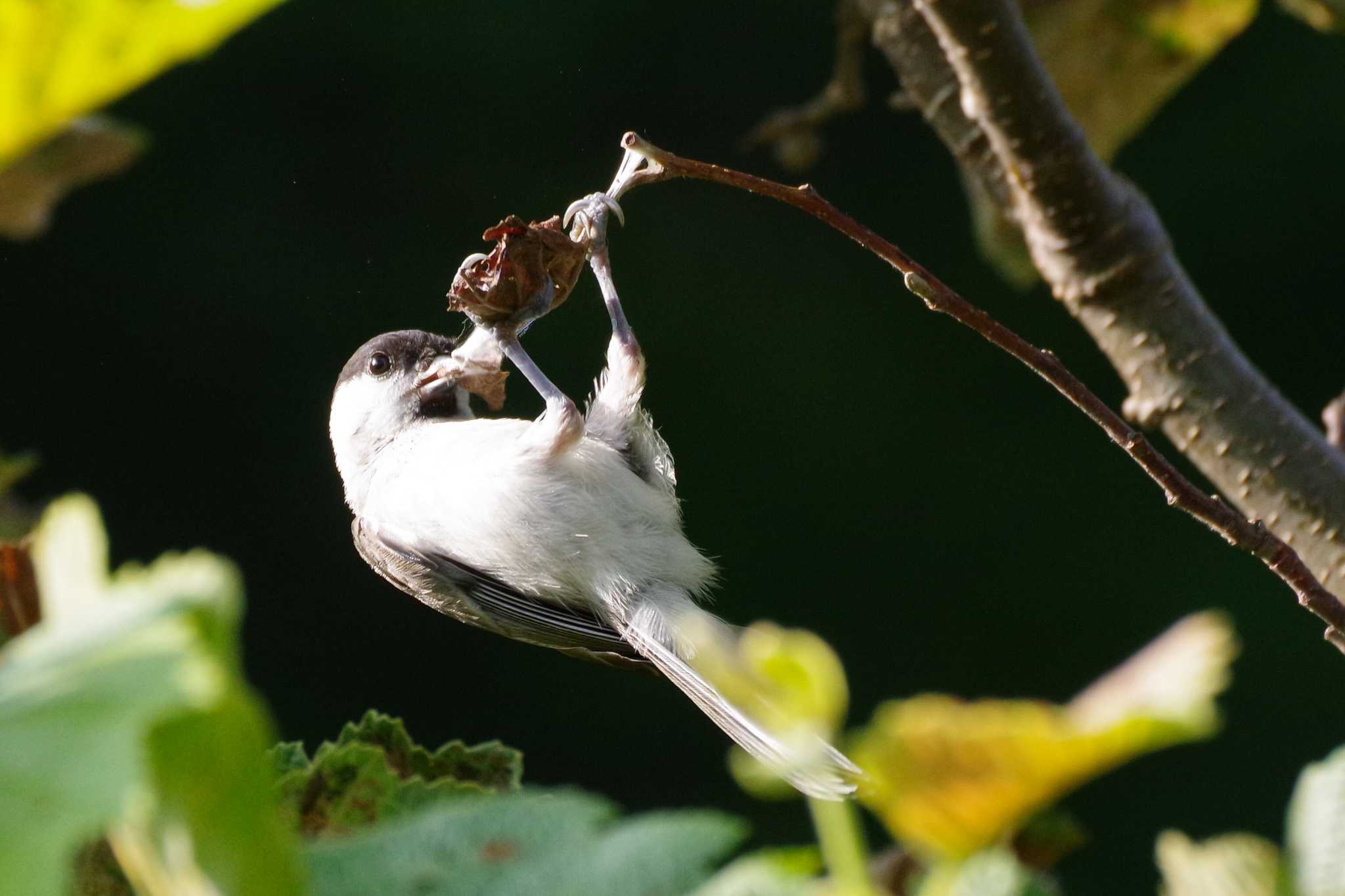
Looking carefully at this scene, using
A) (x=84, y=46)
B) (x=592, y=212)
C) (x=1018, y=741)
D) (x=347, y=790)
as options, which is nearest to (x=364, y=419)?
(x=592, y=212)

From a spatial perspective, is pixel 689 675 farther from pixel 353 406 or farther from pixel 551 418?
pixel 353 406

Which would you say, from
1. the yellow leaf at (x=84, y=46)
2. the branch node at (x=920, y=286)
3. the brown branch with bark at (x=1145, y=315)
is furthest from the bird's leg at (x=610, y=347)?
the yellow leaf at (x=84, y=46)

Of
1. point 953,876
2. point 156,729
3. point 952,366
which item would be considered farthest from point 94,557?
point 952,366

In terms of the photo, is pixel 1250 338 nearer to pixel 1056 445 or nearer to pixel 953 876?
pixel 1056 445

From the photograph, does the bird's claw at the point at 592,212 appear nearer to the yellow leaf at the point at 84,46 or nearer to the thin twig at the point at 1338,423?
the thin twig at the point at 1338,423

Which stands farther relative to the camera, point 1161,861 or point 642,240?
point 642,240

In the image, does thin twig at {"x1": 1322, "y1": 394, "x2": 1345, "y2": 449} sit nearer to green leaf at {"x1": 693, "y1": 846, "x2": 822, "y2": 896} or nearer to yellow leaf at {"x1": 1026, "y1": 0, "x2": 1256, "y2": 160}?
yellow leaf at {"x1": 1026, "y1": 0, "x2": 1256, "y2": 160}
